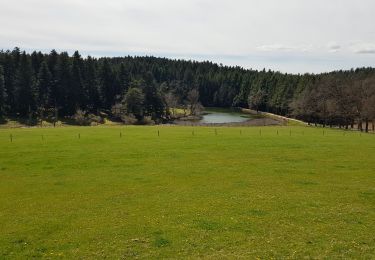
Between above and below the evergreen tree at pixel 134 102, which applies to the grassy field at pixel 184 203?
below

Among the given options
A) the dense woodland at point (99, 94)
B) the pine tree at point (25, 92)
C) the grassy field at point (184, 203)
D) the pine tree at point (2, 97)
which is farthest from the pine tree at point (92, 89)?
the grassy field at point (184, 203)

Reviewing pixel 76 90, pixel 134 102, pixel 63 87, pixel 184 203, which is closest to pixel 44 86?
pixel 63 87

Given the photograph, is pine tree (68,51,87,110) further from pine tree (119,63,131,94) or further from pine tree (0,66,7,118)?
pine tree (0,66,7,118)

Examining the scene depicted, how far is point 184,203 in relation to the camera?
26078mm

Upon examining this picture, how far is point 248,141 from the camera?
199ft

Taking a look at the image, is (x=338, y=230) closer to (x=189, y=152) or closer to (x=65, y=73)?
(x=189, y=152)

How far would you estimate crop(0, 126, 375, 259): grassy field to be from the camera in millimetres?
18469

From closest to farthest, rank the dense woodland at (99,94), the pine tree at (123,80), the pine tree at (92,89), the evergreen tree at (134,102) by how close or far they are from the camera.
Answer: the dense woodland at (99,94)
the evergreen tree at (134,102)
the pine tree at (92,89)
the pine tree at (123,80)

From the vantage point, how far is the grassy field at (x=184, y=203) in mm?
18469

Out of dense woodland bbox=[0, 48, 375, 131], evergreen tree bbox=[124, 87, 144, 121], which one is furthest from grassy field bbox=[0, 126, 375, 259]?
evergreen tree bbox=[124, 87, 144, 121]

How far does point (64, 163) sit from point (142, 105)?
89.5 metres

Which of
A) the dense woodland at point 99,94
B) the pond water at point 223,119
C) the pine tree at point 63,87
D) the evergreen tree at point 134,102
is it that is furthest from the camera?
the pond water at point 223,119

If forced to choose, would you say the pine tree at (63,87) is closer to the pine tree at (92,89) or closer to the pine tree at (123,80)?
the pine tree at (92,89)

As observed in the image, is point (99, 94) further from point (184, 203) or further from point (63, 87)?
point (184, 203)
